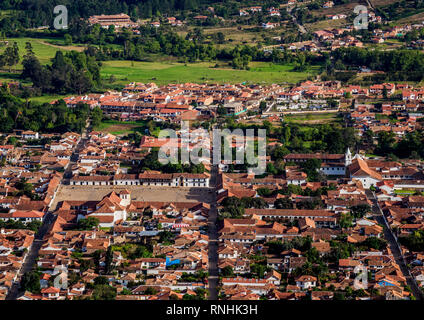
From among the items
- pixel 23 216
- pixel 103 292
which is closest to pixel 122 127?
pixel 23 216

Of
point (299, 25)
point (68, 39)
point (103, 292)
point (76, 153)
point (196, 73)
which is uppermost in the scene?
point (299, 25)

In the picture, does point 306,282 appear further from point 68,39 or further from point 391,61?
point 68,39

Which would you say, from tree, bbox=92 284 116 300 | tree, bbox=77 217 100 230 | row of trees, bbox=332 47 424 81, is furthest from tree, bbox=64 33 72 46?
tree, bbox=92 284 116 300

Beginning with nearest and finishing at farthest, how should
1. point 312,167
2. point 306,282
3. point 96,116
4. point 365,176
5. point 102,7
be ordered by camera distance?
point 306,282 → point 365,176 → point 312,167 → point 96,116 → point 102,7

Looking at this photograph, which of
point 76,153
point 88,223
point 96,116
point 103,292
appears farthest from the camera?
point 96,116

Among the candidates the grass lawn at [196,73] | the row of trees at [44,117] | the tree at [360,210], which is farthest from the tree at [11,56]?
the tree at [360,210]

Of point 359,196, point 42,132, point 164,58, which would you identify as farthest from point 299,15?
point 359,196

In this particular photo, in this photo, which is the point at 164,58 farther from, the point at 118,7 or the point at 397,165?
the point at 397,165
